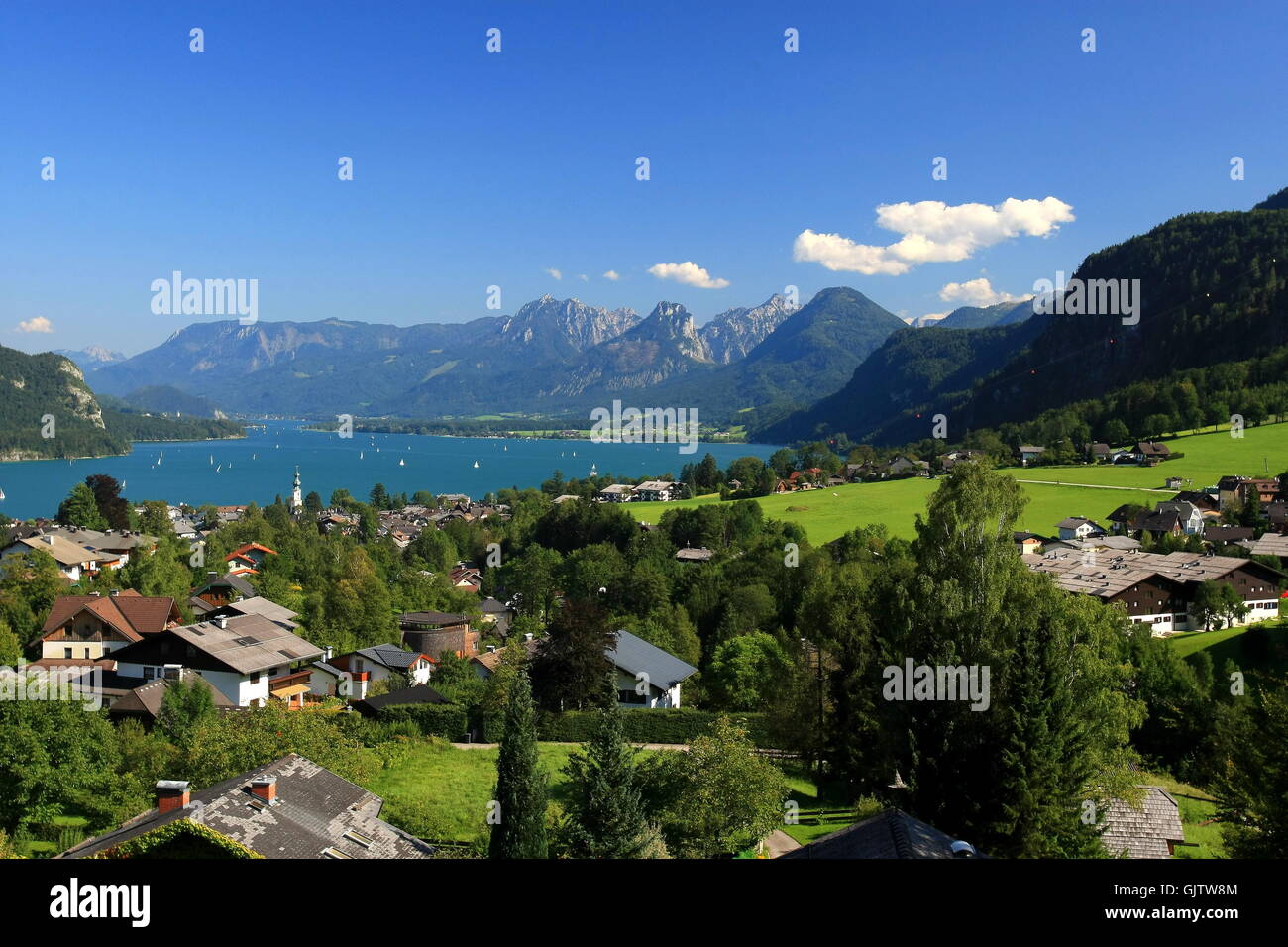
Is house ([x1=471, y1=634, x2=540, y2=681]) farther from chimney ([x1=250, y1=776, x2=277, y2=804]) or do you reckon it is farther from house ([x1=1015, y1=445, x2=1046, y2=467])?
house ([x1=1015, y1=445, x2=1046, y2=467])

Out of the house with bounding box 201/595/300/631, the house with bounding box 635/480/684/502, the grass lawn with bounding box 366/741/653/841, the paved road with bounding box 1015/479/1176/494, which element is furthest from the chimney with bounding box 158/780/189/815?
the house with bounding box 635/480/684/502

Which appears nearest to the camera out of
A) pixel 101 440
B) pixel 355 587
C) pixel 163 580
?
pixel 355 587

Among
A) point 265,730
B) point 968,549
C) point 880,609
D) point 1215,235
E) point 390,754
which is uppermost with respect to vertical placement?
point 1215,235

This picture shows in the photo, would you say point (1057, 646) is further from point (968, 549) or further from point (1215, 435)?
point (1215, 435)

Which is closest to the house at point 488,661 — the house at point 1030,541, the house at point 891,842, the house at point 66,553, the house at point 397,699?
the house at point 397,699

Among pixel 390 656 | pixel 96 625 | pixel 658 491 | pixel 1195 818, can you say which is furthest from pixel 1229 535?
pixel 658 491
